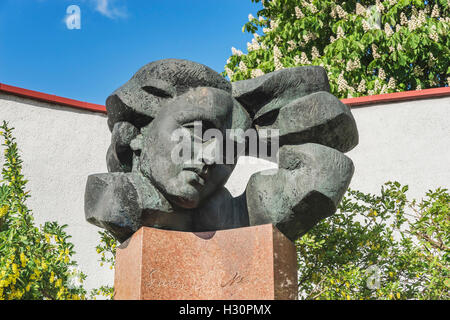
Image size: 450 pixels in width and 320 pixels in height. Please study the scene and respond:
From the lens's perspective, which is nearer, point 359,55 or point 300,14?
point 359,55

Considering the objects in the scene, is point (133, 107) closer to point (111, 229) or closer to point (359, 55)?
point (111, 229)

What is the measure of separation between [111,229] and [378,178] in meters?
3.45

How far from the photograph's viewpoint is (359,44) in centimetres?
811

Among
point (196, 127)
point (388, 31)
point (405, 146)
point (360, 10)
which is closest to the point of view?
point (196, 127)

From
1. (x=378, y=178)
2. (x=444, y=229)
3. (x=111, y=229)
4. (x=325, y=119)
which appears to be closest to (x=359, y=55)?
(x=378, y=178)

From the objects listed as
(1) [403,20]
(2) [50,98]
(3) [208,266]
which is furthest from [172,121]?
(1) [403,20]

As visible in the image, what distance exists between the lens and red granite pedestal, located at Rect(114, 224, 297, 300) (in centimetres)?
273

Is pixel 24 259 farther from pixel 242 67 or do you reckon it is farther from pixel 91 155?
pixel 242 67

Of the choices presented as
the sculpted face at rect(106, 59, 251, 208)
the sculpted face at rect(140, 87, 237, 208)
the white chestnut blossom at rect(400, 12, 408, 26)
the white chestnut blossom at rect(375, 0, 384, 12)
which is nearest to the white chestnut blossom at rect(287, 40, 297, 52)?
the white chestnut blossom at rect(375, 0, 384, 12)

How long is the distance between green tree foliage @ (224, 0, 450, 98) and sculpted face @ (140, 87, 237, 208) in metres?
4.72

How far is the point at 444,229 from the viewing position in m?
3.93

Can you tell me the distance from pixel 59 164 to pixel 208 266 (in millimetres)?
3377

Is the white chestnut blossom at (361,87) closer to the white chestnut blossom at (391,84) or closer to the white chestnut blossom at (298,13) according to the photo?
the white chestnut blossom at (391,84)
